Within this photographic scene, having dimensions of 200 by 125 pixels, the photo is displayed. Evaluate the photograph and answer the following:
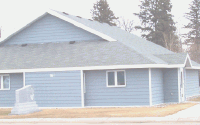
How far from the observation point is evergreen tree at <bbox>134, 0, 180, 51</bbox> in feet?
151

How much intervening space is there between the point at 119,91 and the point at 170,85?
3885mm

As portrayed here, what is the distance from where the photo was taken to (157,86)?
72.5 feet

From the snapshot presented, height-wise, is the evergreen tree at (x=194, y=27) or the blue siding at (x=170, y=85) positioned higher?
the evergreen tree at (x=194, y=27)

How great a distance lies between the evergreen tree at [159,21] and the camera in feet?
151

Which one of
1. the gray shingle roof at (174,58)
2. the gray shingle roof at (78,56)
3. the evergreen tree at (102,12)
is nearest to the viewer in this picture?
the gray shingle roof at (78,56)

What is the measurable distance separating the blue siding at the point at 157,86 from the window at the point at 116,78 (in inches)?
66.0

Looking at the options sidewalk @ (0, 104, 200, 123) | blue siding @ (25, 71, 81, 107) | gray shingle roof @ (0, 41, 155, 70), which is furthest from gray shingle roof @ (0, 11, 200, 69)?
sidewalk @ (0, 104, 200, 123)

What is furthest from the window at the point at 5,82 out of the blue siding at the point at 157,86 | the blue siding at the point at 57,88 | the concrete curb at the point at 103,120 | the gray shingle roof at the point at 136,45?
the blue siding at the point at 157,86

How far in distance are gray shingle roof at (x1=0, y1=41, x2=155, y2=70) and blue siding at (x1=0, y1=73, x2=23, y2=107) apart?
0.80 metres

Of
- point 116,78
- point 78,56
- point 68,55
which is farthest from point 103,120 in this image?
point 68,55

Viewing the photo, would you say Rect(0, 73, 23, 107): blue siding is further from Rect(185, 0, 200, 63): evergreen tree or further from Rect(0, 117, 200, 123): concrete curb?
Rect(185, 0, 200, 63): evergreen tree

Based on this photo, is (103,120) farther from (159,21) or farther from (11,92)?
(159,21)

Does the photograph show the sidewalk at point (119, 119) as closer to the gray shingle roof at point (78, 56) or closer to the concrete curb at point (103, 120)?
the concrete curb at point (103, 120)

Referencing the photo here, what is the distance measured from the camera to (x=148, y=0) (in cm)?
4734
